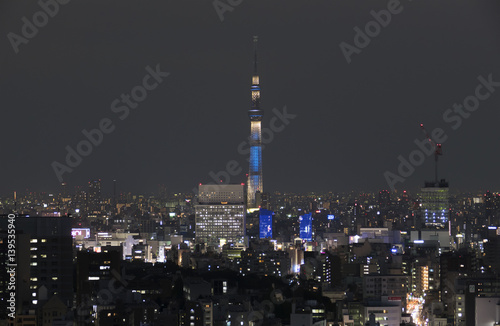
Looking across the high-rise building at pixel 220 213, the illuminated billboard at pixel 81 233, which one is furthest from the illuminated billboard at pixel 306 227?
the illuminated billboard at pixel 81 233

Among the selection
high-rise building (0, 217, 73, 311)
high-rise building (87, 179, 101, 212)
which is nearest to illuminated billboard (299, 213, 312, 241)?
high-rise building (87, 179, 101, 212)

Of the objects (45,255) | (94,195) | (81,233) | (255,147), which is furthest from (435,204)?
(45,255)

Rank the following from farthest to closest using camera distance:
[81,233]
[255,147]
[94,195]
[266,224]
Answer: [255,147] → [266,224] → [94,195] → [81,233]

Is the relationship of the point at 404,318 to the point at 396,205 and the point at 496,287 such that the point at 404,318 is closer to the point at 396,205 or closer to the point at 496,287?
the point at 496,287

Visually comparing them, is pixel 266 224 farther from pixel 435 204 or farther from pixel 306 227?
pixel 435 204

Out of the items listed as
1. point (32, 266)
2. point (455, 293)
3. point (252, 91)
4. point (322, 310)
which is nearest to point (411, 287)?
point (455, 293)

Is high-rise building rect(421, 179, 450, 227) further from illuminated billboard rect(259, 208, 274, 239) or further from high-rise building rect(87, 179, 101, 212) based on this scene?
high-rise building rect(87, 179, 101, 212)

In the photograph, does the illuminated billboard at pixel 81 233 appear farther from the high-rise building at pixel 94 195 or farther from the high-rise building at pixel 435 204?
the high-rise building at pixel 435 204
